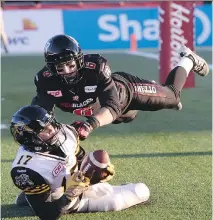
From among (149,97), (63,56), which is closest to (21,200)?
(63,56)

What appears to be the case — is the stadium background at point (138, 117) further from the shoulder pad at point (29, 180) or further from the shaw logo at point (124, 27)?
the shoulder pad at point (29, 180)

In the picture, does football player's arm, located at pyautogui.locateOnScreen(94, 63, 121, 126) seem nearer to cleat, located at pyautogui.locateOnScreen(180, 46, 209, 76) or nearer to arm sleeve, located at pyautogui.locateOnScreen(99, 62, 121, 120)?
arm sleeve, located at pyautogui.locateOnScreen(99, 62, 121, 120)

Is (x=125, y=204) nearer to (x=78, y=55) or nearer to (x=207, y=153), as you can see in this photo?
(x=78, y=55)

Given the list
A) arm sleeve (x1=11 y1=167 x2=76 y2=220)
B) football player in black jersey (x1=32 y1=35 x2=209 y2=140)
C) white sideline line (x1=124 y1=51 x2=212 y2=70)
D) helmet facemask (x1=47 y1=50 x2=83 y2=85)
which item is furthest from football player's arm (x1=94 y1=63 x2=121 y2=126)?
white sideline line (x1=124 y1=51 x2=212 y2=70)

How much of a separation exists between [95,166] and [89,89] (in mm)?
814

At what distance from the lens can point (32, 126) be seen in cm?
334

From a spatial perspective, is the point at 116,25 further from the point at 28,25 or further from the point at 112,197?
the point at 112,197

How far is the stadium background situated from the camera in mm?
4137

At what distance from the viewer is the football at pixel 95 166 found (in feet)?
12.0

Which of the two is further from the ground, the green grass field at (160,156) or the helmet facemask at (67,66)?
the helmet facemask at (67,66)

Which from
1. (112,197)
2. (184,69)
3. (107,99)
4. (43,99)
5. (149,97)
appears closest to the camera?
(112,197)

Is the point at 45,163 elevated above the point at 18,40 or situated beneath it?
elevated above

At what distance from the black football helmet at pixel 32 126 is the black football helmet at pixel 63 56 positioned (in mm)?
679

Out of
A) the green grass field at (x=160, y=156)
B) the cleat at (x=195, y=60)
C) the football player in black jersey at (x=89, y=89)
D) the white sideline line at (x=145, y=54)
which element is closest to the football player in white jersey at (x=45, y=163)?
the football player in black jersey at (x=89, y=89)
